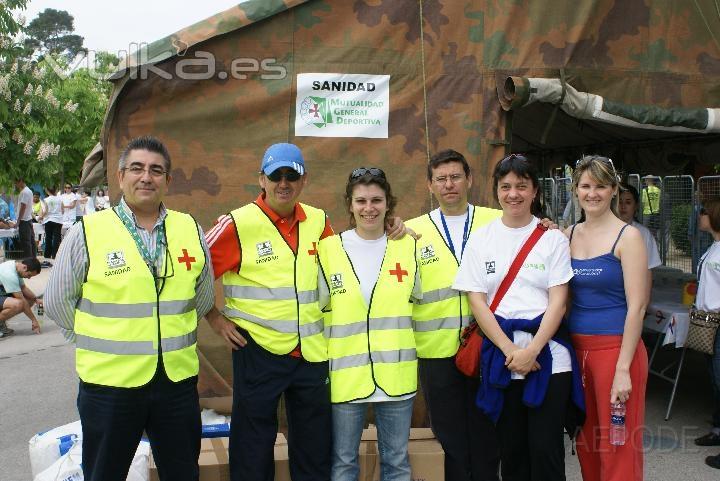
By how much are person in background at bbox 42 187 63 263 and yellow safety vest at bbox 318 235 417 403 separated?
13.8m

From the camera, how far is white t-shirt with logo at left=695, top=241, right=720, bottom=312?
4.43 meters

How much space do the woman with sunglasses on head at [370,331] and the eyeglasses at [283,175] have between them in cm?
26

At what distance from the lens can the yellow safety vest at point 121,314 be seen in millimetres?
2576

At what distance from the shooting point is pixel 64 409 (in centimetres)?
539

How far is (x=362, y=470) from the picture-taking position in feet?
11.1

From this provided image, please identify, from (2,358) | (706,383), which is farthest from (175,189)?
(706,383)

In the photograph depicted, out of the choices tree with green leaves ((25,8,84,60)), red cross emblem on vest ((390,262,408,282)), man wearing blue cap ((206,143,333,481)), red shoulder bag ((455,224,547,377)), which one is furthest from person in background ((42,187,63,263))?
tree with green leaves ((25,8,84,60))

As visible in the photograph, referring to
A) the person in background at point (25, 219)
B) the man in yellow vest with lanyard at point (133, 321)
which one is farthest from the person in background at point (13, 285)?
the man in yellow vest with lanyard at point (133, 321)

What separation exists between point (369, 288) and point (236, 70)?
198 cm

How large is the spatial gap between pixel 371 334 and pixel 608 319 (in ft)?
3.55

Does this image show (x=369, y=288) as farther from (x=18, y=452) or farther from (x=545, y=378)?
(x=18, y=452)

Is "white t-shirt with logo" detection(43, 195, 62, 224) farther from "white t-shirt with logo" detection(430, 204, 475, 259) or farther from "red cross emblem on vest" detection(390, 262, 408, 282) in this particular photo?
"red cross emblem on vest" detection(390, 262, 408, 282)

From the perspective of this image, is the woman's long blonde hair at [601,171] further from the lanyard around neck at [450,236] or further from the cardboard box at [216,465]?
the cardboard box at [216,465]

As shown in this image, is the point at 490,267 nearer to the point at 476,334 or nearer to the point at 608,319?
the point at 476,334
